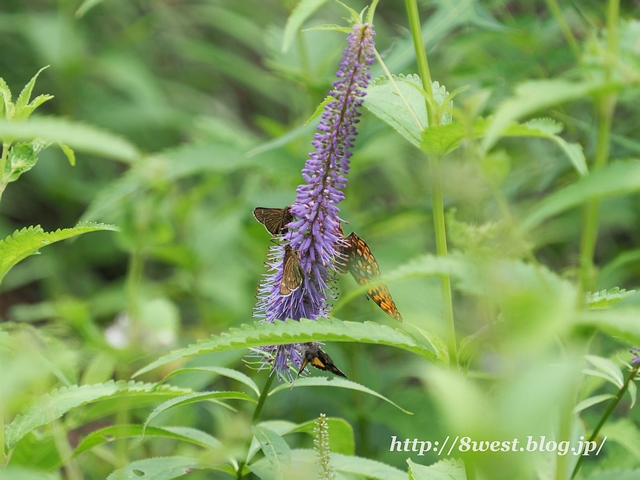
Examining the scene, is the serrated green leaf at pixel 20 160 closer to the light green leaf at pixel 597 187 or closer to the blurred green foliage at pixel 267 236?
the blurred green foliage at pixel 267 236

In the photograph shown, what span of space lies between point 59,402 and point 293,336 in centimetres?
69

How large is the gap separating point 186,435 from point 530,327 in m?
1.08

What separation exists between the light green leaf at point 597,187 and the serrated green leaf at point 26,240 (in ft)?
2.91

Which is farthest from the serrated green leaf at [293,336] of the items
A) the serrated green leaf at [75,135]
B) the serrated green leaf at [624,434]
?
the serrated green leaf at [624,434]

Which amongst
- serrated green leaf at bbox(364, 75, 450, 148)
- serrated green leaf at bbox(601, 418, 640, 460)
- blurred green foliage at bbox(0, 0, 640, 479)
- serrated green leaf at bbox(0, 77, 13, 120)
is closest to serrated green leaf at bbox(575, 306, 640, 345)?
blurred green foliage at bbox(0, 0, 640, 479)

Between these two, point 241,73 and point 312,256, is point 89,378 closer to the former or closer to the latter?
point 312,256

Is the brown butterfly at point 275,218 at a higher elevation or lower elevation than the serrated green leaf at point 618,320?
higher

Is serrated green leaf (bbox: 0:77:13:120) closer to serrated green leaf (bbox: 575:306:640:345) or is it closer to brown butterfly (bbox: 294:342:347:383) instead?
brown butterfly (bbox: 294:342:347:383)

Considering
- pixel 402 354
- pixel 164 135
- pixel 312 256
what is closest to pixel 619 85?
pixel 312 256

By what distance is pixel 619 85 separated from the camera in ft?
3.24

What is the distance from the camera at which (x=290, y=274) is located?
157 cm

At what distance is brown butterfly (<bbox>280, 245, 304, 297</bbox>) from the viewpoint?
155 cm

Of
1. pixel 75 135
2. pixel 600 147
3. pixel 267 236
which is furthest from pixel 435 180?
pixel 267 236

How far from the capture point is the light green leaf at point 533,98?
0.95 m
